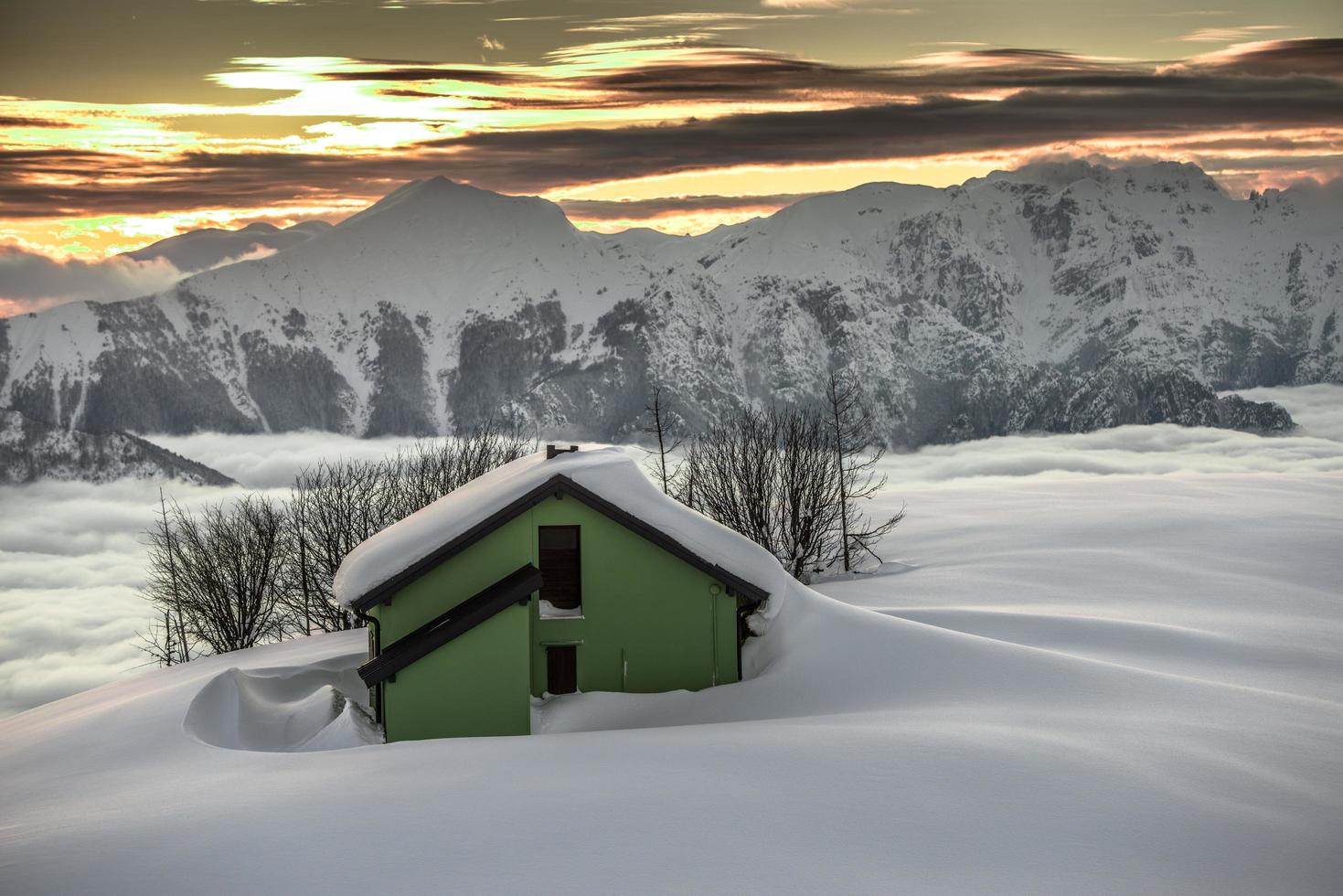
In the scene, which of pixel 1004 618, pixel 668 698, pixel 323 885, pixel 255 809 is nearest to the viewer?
pixel 323 885

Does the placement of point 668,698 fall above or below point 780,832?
below

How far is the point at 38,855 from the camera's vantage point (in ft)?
44.1

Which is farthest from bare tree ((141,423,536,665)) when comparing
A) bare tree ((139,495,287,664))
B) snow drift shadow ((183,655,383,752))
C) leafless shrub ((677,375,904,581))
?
snow drift shadow ((183,655,383,752))

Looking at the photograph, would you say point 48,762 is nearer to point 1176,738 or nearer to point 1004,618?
point 1176,738

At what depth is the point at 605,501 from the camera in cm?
2414

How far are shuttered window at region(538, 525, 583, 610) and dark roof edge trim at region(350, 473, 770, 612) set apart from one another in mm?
868

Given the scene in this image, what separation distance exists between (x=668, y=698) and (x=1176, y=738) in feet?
33.0

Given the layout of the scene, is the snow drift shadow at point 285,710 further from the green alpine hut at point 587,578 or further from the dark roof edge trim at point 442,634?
the dark roof edge trim at point 442,634

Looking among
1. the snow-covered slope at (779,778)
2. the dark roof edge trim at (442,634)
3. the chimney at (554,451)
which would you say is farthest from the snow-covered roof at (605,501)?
the snow-covered slope at (779,778)

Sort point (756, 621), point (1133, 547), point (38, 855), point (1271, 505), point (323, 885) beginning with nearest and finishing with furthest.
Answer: point (323, 885) → point (38, 855) → point (756, 621) → point (1133, 547) → point (1271, 505)

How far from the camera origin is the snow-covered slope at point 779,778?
513 inches

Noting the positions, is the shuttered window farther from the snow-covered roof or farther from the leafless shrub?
the leafless shrub

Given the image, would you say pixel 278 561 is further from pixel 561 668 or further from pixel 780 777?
pixel 780 777

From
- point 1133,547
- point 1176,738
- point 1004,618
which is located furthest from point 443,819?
point 1133,547
